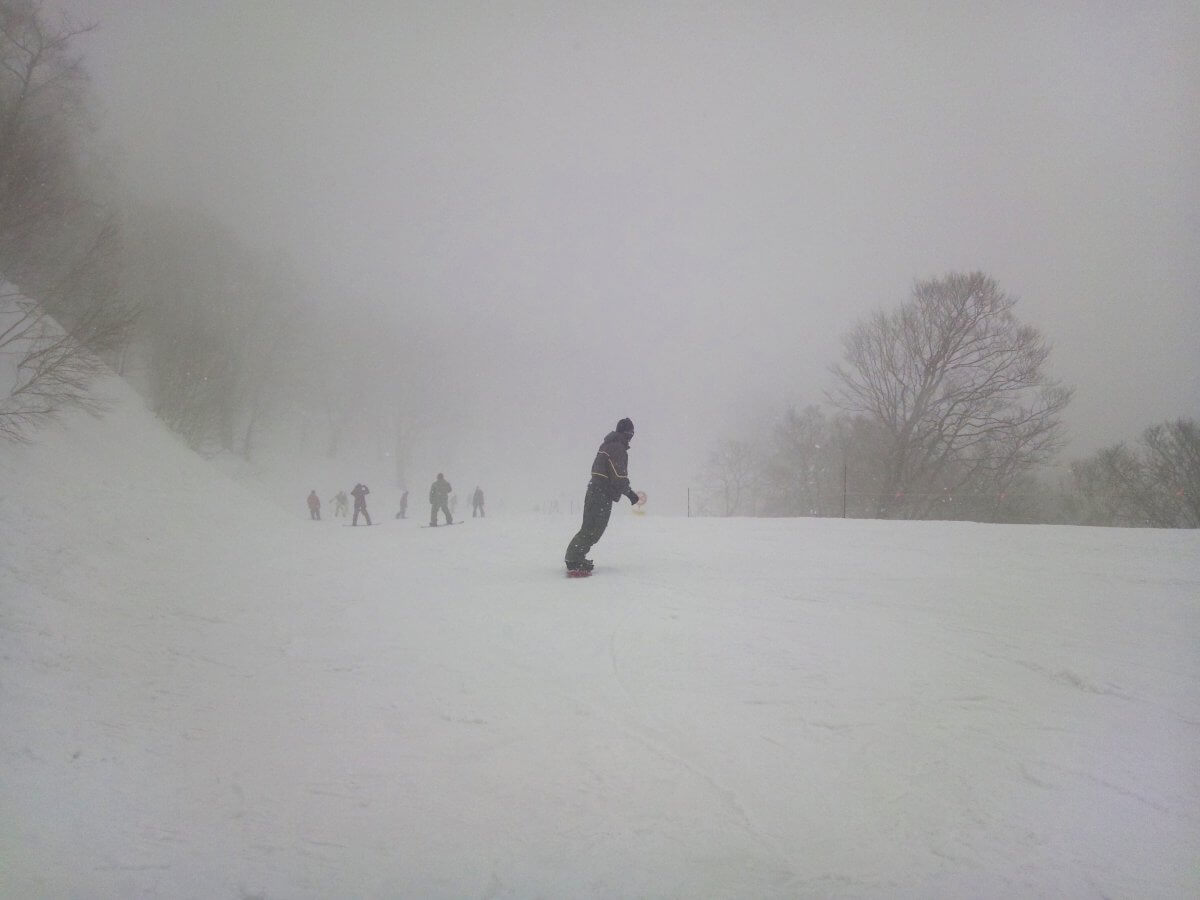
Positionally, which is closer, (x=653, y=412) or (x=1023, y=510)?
(x=1023, y=510)

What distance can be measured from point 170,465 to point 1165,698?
16233 mm

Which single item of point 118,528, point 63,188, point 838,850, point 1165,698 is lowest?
point 838,850

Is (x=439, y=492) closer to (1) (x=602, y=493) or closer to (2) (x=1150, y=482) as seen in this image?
(1) (x=602, y=493)

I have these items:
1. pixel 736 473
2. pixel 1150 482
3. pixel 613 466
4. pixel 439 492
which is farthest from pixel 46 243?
pixel 736 473

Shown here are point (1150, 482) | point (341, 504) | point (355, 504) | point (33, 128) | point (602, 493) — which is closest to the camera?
point (602, 493)

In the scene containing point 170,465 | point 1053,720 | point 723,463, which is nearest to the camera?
point 1053,720

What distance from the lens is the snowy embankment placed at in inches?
69.8

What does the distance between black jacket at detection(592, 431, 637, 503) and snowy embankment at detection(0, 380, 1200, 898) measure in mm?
1663

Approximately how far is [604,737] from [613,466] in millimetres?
4623

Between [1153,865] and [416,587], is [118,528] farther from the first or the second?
[1153,865]

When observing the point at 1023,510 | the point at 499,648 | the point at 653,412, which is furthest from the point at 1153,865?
the point at 653,412

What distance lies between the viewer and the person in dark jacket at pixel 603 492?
6.70 metres

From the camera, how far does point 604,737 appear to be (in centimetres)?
254

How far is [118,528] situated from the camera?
7.23 m
